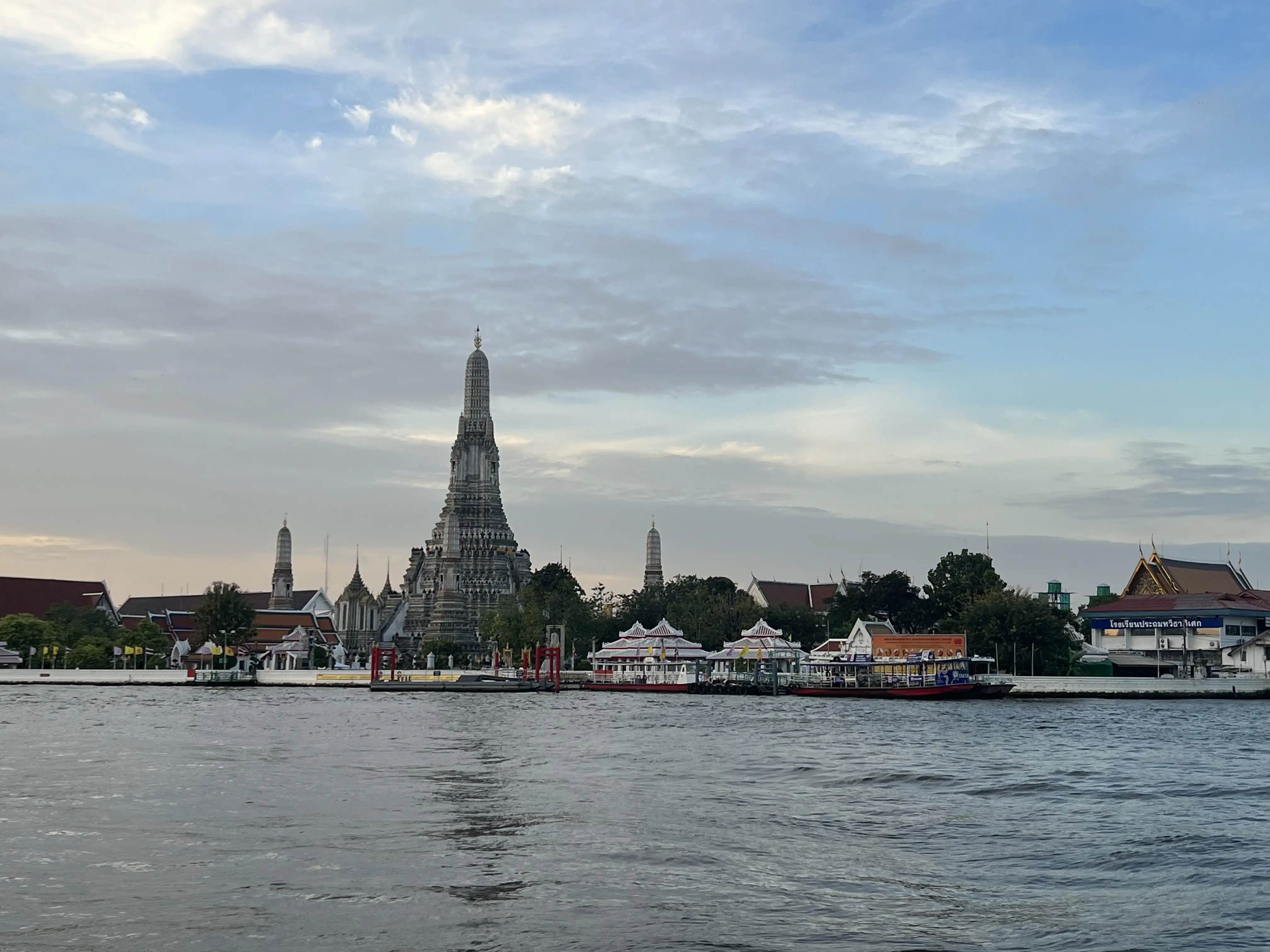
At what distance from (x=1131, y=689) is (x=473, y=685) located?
1824 inches

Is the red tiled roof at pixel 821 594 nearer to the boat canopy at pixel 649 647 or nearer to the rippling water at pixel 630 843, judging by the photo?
the boat canopy at pixel 649 647

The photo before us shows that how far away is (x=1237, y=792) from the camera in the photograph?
33594mm

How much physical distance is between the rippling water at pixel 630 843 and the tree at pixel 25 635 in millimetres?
82982

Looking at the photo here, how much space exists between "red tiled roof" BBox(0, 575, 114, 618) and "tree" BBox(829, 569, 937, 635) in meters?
86.5

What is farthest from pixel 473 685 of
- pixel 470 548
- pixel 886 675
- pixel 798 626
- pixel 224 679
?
pixel 470 548

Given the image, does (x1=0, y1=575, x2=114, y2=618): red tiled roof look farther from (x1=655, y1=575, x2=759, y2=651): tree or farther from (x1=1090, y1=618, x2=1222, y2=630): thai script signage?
(x1=1090, y1=618, x2=1222, y2=630): thai script signage

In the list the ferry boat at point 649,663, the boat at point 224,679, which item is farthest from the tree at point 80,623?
the ferry boat at point 649,663

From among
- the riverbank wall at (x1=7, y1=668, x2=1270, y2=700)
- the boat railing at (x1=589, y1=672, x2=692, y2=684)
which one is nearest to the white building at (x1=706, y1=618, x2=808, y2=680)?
the boat railing at (x1=589, y1=672, x2=692, y2=684)

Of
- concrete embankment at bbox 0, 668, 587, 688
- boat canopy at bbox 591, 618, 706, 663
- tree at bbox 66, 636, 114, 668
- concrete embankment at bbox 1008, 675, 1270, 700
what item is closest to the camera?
concrete embankment at bbox 1008, 675, 1270, 700

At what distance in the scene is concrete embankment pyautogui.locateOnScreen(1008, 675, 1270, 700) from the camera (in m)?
93.5

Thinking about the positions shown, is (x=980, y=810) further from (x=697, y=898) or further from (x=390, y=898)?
(x=390, y=898)

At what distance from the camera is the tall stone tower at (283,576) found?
601 ft

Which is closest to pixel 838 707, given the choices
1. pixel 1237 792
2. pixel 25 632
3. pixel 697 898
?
pixel 1237 792

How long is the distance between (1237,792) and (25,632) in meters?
117
